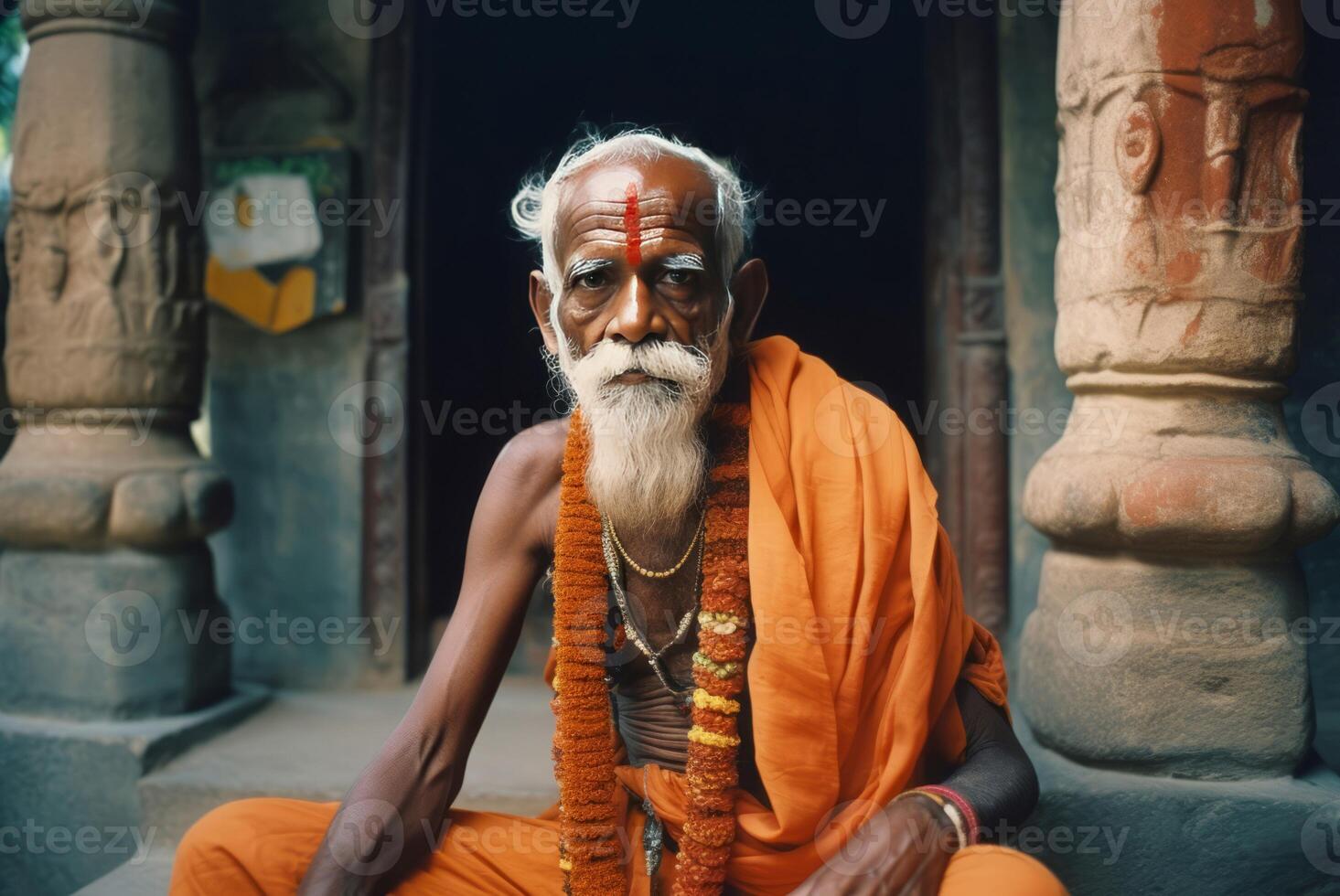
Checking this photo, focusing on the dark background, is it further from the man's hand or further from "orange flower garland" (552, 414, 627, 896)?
the man's hand

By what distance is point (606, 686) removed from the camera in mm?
2084

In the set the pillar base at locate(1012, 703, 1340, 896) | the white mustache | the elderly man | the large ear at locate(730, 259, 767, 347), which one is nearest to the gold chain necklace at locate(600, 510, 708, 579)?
the elderly man

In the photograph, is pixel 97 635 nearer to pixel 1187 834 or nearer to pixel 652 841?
pixel 652 841

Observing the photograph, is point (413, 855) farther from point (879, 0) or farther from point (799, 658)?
point (879, 0)

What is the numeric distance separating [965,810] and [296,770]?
2.21 metres

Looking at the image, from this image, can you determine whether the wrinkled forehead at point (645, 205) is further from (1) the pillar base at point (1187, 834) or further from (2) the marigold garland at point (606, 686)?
(1) the pillar base at point (1187, 834)

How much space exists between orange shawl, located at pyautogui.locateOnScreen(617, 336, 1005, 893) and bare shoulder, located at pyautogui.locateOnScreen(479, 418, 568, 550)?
0.43 meters

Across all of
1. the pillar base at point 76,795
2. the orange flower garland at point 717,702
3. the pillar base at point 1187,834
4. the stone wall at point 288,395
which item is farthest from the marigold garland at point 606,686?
the stone wall at point 288,395

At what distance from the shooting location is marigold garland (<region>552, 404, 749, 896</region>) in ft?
6.29

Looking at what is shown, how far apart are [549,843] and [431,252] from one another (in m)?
3.20

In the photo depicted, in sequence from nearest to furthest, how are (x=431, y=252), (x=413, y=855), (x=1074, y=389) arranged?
1. (x=413, y=855)
2. (x=1074, y=389)
3. (x=431, y=252)

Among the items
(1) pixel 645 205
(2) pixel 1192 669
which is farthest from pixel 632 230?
(2) pixel 1192 669

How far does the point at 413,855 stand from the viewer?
1.98 m

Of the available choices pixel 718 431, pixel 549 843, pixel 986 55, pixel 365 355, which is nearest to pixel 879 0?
pixel 986 55
